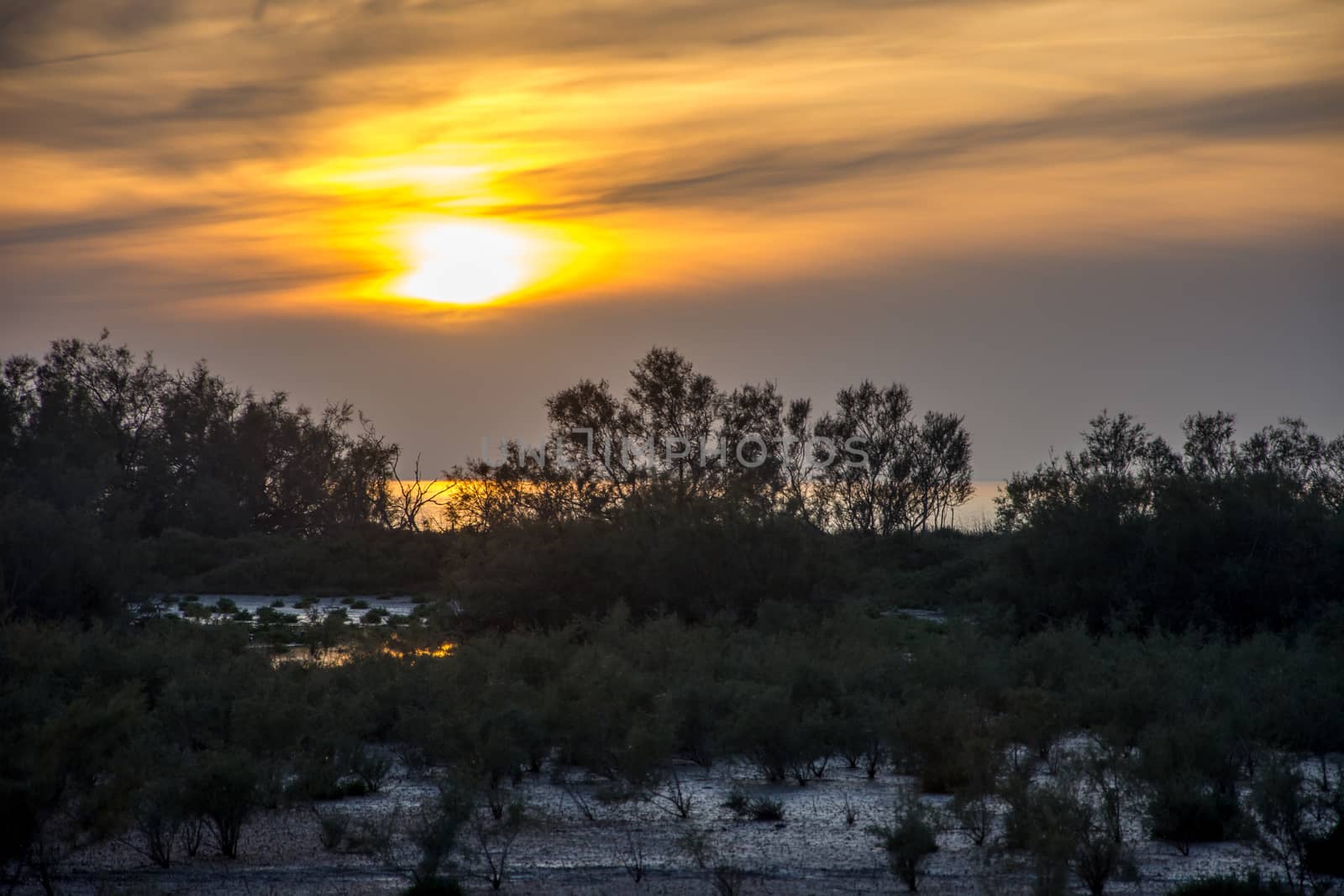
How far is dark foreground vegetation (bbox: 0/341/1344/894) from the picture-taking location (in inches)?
334

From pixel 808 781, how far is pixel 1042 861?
4494mm

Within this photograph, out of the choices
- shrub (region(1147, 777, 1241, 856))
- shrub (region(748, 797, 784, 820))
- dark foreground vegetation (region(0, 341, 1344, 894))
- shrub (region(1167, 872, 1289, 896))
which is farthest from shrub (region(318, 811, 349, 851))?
shrub (region(1147, 777, 1241, 856))

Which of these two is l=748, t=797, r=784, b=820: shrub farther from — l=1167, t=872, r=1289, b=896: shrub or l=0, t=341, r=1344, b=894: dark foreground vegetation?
l=1167, t=872, r=1289, b=896: shrub

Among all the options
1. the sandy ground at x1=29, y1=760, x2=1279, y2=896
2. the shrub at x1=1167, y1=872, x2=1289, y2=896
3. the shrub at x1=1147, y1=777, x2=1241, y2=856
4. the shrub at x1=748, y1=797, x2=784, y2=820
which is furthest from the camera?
the shrub at x1=748, y1=797, x2=784, y2=820

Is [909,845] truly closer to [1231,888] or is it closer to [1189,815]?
[1231,888]

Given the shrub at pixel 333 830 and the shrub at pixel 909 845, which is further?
the shrub at pixel 333 830

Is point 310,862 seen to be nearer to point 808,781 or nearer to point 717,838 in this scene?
point 717,838

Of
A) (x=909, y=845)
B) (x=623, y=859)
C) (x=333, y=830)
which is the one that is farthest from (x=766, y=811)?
(x=333, y=830)

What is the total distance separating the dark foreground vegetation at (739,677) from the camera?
334 inches

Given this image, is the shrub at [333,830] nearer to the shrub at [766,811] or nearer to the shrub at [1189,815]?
the shrub at [766,811]

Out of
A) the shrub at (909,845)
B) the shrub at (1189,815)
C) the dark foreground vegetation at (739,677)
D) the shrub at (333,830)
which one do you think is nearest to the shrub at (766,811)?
the dark foreground vegetation at (739,677)

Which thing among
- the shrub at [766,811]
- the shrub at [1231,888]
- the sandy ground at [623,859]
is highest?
the shrub at [1231,888]

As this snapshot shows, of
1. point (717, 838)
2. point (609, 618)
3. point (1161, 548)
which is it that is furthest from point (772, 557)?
point (717, 838)

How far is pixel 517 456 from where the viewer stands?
41094 mm
